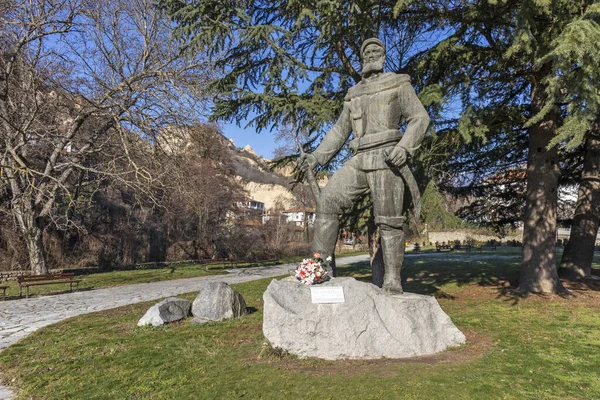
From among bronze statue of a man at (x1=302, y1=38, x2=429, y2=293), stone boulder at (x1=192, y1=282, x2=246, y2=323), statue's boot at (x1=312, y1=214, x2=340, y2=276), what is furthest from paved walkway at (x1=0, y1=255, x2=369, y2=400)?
bronze statue of a man at (x1=302, y1=38, x2=429, y2=293)

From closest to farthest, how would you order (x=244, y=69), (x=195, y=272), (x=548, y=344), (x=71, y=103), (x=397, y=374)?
(x=397, y=374)
(x=548, y=344)
(x=244, y=69)
(x=71, y=103)
(x=195, y=272)

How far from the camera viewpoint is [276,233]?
29938 millimetres

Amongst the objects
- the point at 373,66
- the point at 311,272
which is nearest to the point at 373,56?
the point at 373,66

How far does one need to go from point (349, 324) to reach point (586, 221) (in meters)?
9.16

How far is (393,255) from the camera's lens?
5324mm

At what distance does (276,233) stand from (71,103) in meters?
17.5

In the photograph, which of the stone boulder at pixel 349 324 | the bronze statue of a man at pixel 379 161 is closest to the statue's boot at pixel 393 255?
the bronze statue of a man at pixel 379 161

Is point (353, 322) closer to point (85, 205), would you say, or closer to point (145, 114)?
point (145, 114)

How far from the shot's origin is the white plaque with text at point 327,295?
4672mm

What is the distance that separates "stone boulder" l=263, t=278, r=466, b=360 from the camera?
181 inches

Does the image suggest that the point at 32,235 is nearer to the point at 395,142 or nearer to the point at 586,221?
the point at 395,142

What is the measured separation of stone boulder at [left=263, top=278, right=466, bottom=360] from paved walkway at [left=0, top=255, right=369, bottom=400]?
2883 millimetres

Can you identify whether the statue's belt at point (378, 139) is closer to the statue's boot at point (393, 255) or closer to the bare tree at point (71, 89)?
the statue's boot at point (393, 255)

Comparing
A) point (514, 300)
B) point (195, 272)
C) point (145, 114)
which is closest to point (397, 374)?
point (514, 300)
